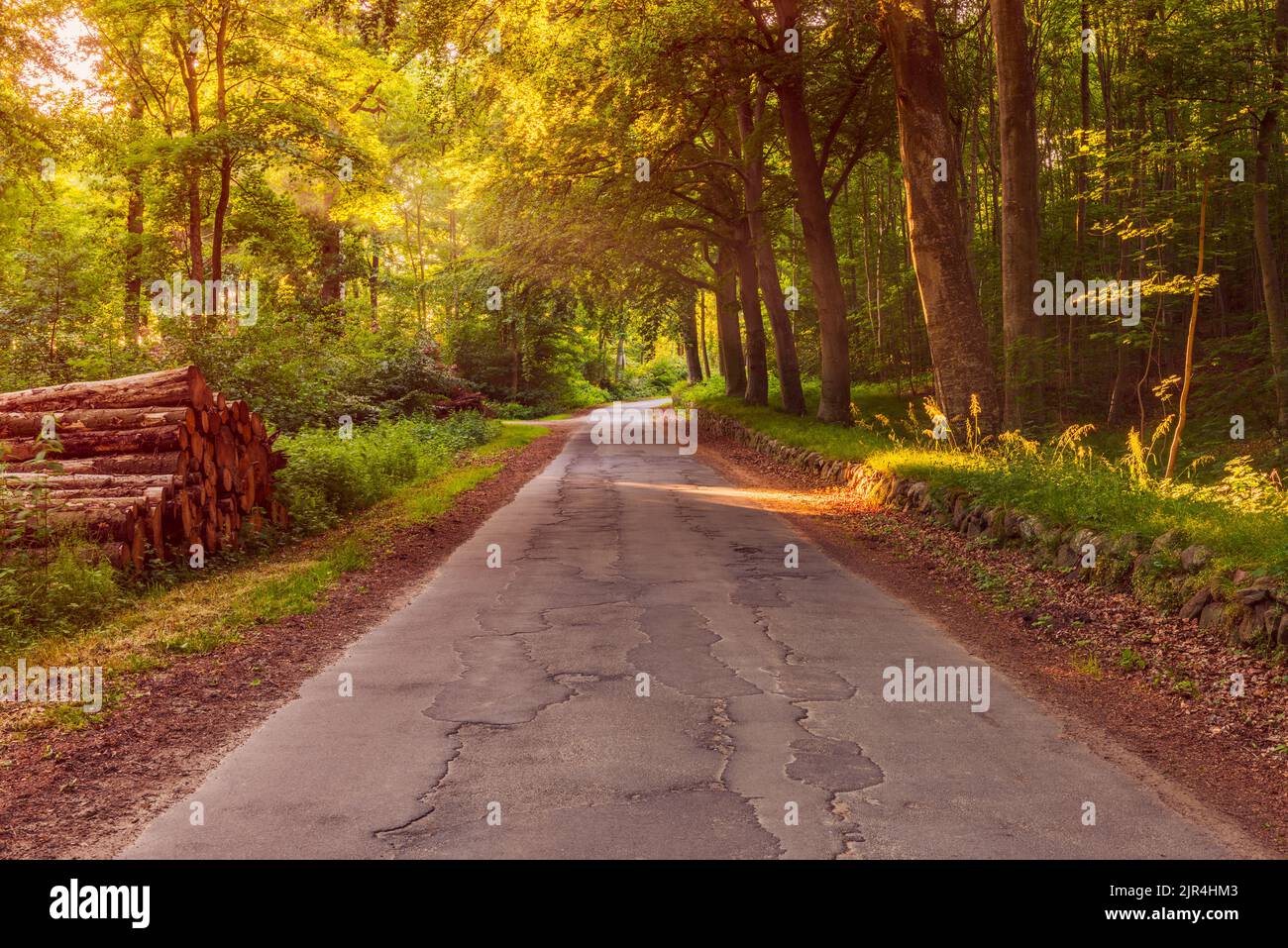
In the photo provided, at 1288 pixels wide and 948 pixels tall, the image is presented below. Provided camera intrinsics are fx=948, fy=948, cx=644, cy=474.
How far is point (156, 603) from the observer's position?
28.7 ft

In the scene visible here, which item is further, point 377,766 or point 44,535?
point 44,535

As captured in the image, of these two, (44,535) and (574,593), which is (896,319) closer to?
(574,593)

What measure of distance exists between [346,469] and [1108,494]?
10.8m

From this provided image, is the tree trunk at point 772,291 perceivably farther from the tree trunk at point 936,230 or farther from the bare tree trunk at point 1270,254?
the bare tree trunk at point 1270,254

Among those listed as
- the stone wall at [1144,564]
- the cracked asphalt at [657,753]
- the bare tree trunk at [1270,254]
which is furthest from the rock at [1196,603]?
the bare tree trunk at [1270,254]

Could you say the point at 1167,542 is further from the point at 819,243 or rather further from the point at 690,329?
the point at 690,329

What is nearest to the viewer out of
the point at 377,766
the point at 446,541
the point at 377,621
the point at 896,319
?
the point at 377,766

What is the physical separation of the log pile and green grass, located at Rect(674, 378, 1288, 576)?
29.0 ft

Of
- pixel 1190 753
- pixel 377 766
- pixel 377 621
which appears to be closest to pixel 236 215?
pixel 377 621

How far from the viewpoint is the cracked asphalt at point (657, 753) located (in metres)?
4.07

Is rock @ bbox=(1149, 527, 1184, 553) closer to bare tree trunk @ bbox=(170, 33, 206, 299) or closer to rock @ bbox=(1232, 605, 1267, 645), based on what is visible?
rock @ bbox=(1232, 605, 1267, 645)

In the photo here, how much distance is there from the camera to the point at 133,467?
10055mm
